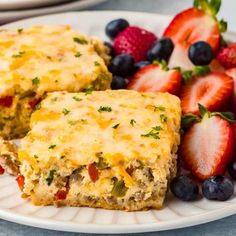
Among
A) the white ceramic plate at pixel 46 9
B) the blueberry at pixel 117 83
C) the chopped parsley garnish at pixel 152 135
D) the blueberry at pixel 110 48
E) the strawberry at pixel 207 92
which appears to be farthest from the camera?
the white ceramic plate at pixel 46 9

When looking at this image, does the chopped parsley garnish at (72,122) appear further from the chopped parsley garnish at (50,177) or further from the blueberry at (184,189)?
the blueberry at (184,189)

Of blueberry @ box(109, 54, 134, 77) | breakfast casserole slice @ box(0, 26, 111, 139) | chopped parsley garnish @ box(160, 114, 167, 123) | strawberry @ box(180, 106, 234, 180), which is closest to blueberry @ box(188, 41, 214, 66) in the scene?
blueberry @ box(109, 54, 134, 77)

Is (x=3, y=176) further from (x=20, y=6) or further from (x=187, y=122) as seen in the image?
(x=20, y=6)

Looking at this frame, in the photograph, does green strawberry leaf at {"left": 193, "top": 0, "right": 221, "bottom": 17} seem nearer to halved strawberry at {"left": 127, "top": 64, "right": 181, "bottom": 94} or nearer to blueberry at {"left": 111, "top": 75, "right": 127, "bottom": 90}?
halved strawberry at {"left": 127, "top": 64, "right": 181, "bottom": 94}

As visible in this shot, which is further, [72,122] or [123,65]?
[123,65]

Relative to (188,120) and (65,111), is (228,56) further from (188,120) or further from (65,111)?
(65,111)

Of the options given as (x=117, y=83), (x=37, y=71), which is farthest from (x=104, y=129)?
(x=117, y=83)

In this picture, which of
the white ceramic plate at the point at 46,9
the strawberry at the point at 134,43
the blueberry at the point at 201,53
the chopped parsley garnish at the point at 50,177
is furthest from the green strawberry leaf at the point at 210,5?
the chopped parsley garnish at the point at 50,177

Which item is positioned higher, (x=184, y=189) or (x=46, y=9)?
(x=184, y=189)
